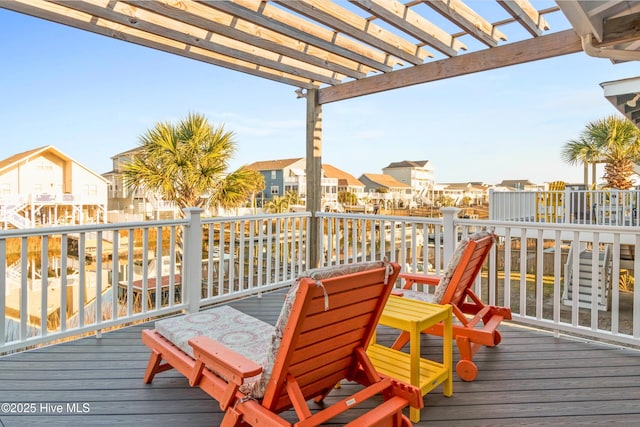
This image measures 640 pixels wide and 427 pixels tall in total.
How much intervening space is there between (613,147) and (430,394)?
16.5m

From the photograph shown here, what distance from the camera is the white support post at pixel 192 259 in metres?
3.68

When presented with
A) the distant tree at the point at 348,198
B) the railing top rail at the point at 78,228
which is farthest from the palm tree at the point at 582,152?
the railing top rail at the point at 78,228

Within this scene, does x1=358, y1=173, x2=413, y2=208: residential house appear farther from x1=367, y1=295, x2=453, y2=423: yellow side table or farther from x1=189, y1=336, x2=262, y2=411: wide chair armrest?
x1=189, y1=336, x2=262, y2=411: wide chair armrest

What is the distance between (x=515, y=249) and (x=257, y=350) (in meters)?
18.0

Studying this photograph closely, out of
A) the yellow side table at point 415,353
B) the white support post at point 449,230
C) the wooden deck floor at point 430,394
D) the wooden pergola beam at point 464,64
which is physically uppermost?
the wooden pergola beam at point 464,64

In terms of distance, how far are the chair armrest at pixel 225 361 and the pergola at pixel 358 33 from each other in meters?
2.41

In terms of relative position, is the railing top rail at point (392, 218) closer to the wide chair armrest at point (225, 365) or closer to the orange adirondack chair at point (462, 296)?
the orange adirondack chair at point (462, 296)

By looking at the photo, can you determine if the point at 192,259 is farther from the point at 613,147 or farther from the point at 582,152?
the point at 582,152

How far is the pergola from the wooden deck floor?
2.34 meters

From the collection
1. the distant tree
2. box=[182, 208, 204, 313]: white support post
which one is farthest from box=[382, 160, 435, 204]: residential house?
box=[182, 208, 204, 313]: white support post

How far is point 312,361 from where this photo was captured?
65.2 inches

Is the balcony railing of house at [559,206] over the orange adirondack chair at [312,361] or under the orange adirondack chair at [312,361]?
over

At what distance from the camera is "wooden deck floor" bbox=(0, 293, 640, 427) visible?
80.8 inches

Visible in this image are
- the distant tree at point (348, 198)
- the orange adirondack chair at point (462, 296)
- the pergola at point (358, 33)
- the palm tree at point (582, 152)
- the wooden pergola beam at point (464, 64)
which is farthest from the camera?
the distant tree at point (348, 198)
